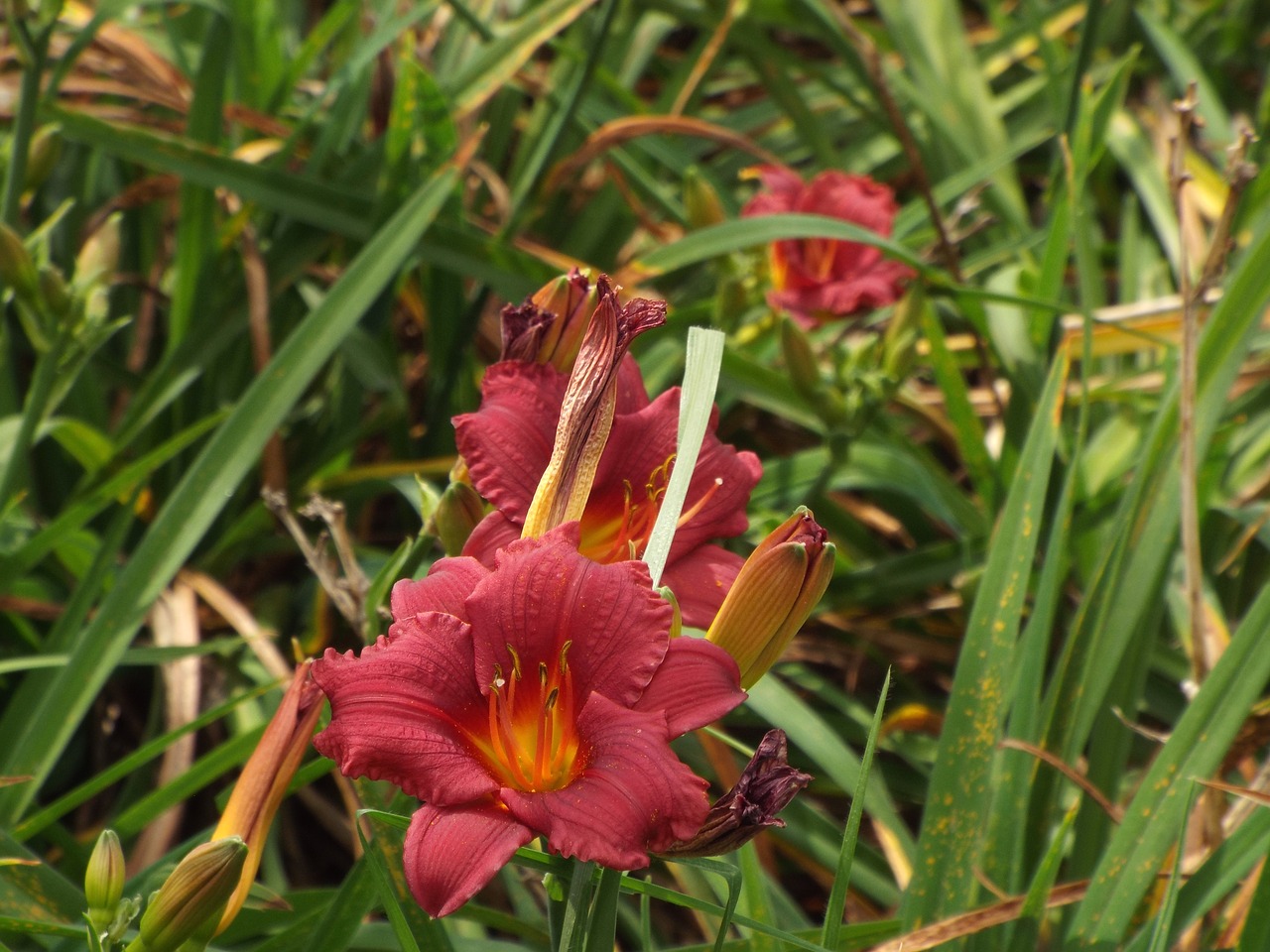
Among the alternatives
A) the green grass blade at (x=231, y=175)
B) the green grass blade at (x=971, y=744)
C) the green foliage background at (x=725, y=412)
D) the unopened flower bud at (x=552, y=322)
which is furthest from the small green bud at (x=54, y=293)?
the green grass blade at (x=971, y=744)

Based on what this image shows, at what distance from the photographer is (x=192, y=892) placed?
27.6 inches

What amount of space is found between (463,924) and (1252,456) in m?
1.15

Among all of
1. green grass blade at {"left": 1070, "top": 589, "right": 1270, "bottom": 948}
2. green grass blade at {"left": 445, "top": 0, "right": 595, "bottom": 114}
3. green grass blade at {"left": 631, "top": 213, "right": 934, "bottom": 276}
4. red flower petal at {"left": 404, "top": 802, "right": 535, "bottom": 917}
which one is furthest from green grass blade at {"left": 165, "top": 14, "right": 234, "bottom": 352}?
green grass blade at {"left": 1070, "top": 589, "right": 1270, "bottom": 948}

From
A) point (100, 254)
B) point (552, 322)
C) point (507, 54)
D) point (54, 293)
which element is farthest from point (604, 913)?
point (507, 54)

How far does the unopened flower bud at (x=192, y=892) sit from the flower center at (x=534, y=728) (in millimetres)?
169

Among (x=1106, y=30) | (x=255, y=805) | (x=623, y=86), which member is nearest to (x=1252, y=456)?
(x=1106, y=30)

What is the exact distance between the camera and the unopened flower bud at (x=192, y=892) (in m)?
0.70

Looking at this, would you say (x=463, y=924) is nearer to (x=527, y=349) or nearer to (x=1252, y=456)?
(x=527, y=349)

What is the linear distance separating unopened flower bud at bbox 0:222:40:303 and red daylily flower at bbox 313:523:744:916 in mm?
708

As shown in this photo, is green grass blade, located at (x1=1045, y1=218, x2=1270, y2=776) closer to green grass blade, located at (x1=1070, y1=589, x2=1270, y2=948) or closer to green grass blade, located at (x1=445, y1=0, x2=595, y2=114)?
green grass blade, located at (x1=1070, y1=589, x2=1270, y2=948)

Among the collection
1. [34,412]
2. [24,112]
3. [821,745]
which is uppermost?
[24,112]

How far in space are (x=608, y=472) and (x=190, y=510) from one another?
547mm

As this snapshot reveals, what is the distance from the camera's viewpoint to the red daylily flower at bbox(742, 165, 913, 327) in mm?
1498

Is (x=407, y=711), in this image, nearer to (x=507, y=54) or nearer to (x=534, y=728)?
(x=534, y=728)
